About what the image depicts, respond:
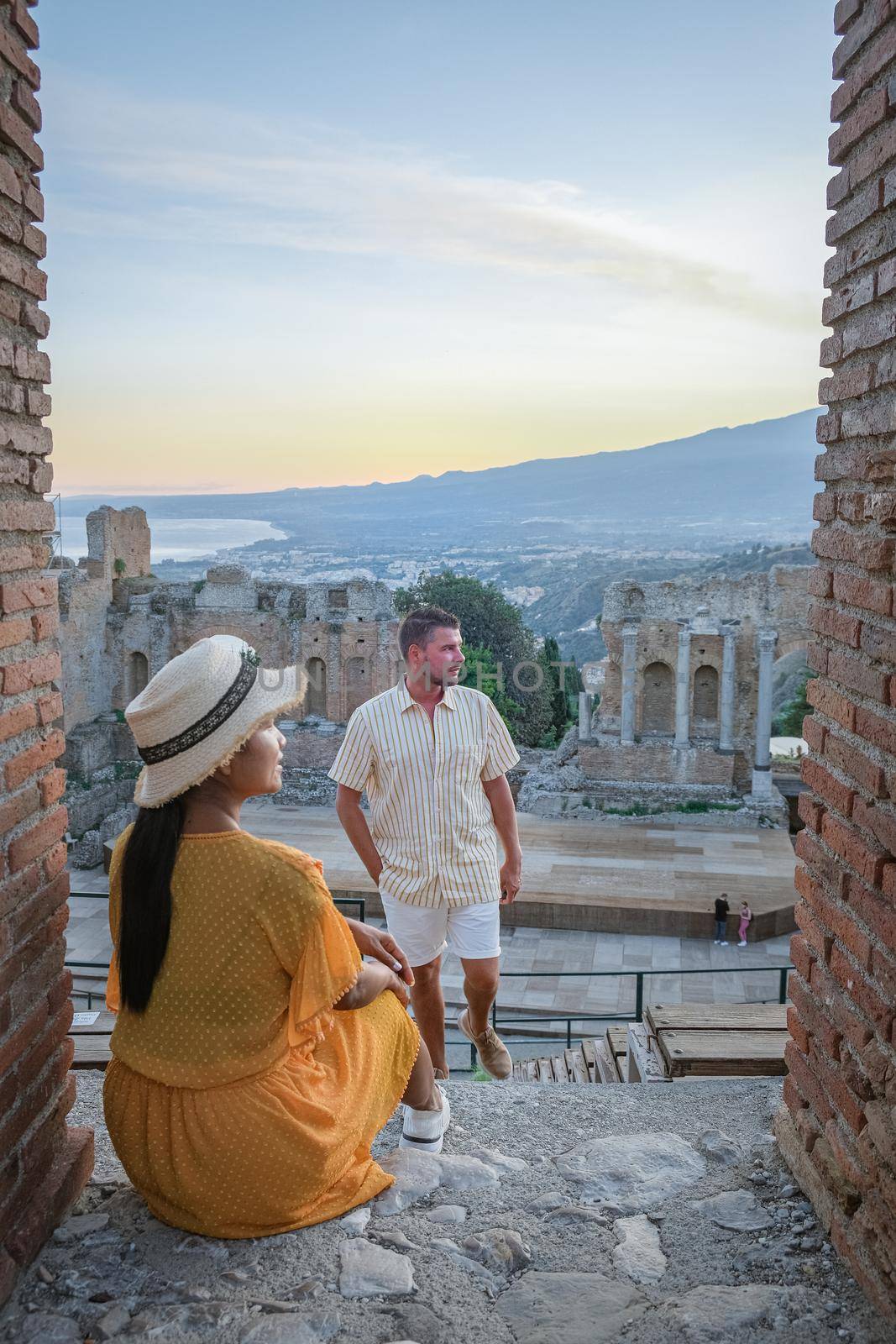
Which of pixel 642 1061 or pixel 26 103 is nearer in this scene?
pixel 26 103

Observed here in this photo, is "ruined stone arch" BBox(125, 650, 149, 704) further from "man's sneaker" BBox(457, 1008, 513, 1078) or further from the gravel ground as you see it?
the gravel ground

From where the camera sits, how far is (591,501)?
391 ft

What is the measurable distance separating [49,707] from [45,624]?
0.26 metres

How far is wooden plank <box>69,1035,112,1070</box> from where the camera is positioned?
Answer: 512 cm

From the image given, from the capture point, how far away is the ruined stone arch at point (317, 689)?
2986cm

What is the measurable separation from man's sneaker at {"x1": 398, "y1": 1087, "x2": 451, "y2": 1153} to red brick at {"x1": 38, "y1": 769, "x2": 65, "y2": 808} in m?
1.73

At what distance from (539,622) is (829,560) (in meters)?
46.0

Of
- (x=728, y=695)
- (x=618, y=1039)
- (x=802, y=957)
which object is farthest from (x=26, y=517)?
(x=728, y=695)

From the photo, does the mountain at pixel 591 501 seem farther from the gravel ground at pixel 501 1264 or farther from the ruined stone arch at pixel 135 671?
the gravel ground at pixel 501 1264

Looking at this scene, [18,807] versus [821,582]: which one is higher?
[821,582]

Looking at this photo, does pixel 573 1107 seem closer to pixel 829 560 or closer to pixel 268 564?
pixel 829 560

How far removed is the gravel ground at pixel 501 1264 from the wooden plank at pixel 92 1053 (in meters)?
1.07

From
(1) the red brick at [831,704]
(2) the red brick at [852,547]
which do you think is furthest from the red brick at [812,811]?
(2) the red brick at [852,547]

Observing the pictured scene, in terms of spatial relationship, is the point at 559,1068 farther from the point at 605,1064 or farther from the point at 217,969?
the point at 217,969
